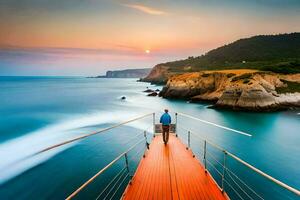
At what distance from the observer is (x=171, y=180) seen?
5891 millimetres

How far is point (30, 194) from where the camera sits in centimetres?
1025

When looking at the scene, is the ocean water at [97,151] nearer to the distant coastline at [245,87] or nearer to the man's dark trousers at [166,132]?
the man's dark trousers at [166,132]

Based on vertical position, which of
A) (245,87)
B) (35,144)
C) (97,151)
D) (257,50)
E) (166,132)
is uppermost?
(257,50)

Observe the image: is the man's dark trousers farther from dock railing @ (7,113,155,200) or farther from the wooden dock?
the wooden dock

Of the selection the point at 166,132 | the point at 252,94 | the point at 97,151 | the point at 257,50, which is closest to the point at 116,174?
the point at 97,151

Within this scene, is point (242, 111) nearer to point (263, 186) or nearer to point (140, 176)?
point (263, 186)

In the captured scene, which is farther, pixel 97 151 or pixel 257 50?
pixel 257 50

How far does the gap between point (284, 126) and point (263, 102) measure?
8675mm

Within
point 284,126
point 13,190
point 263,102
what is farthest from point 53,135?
point 263,102

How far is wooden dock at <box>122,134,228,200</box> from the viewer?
5.12 meters

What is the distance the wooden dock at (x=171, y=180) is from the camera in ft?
16.8

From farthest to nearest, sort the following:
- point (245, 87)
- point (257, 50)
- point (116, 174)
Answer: point (257, 50) < point (245, 87) < point (116, 174)

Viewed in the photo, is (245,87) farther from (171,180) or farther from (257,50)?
(257,50)

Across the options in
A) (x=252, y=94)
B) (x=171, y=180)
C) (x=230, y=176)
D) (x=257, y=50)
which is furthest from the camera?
(x=257, y=50)
